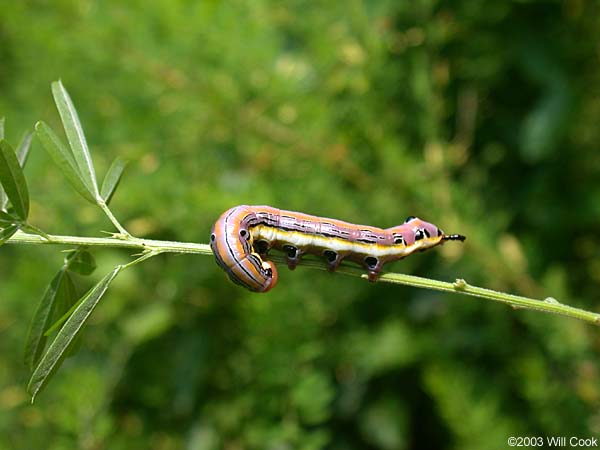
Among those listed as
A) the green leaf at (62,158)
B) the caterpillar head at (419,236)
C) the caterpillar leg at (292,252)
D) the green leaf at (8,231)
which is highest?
the caterpillar head at (419,236)

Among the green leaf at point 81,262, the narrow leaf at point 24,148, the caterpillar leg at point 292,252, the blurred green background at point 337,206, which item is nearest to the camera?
the green leaf at point 81,262

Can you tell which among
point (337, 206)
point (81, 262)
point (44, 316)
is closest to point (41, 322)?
point (44, 316)

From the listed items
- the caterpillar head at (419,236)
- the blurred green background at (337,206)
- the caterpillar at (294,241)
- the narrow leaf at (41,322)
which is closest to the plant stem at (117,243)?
the narrow leaf at (41,322)

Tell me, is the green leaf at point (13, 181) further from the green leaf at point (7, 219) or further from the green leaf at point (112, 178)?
the green leaf at point (112, 178)

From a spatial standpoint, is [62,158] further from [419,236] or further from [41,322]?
[419,236]

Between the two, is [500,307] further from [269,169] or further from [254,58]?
[254,58]

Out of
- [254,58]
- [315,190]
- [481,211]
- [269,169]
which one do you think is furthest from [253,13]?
[481,211]
